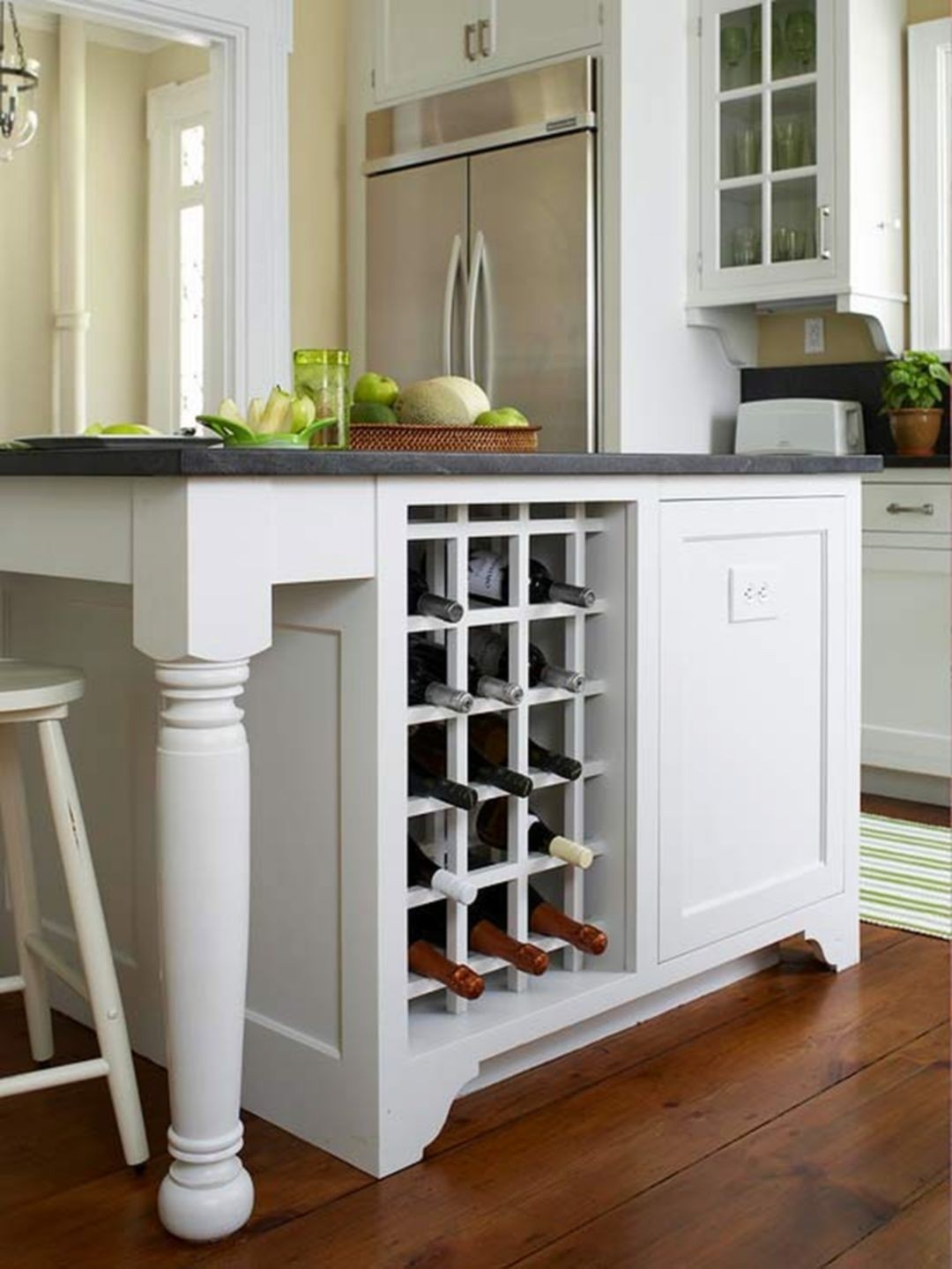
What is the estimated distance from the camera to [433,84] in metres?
4.75

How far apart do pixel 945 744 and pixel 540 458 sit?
7.89 feet

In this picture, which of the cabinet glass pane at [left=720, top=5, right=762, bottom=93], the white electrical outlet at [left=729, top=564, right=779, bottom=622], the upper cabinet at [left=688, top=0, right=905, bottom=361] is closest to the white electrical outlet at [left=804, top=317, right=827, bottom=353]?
the upper cabinet at [left=688, top=0, right=905, bottom=361]

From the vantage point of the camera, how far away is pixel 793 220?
4.29m

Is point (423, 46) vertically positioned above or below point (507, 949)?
above

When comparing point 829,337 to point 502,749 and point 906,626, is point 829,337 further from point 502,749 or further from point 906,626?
point 502,749

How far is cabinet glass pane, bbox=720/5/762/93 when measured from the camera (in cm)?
436

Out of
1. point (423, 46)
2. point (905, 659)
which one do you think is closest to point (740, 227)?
point (423, 46)

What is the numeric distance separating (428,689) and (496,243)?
9.46 feet

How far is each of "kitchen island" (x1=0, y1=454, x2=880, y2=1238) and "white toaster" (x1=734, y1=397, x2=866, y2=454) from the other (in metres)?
1.83

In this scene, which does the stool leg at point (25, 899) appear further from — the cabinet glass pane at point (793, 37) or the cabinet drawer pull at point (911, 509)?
the cabinet glass pane at point (793, 37)

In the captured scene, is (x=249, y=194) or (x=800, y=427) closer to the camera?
(x=249, y=194)

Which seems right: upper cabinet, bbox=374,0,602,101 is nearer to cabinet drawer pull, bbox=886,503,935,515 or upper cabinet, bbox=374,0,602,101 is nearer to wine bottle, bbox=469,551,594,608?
cabinet drawer pull, bbox=886,503,935,515

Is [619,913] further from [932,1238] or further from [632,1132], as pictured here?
[932,1238]

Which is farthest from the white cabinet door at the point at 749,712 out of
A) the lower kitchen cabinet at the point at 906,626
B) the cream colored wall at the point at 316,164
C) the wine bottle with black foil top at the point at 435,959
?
the cream colored wall at the point at 316,164
